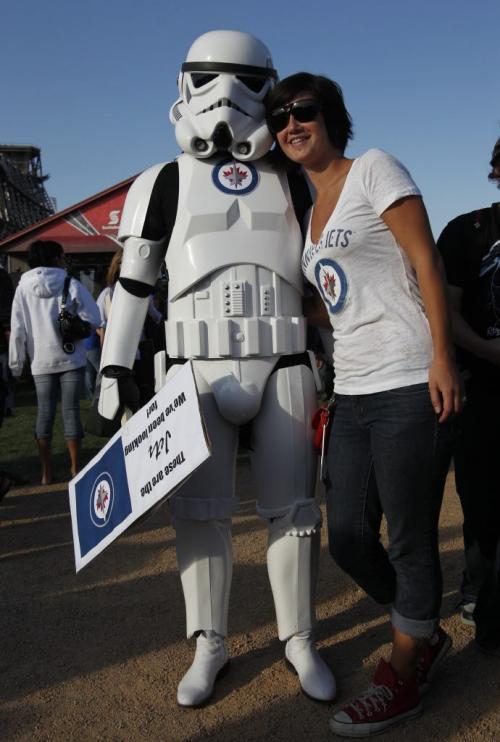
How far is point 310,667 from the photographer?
219cm

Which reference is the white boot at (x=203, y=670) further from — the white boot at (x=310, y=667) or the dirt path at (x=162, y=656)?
the white boot at (x=310, y=667)

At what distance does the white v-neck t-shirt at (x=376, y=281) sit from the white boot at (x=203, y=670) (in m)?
1.03

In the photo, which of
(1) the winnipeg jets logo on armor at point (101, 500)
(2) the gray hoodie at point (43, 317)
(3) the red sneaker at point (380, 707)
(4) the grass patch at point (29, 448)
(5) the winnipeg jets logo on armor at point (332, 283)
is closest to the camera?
(5) the winnipeg jets logo on armor at point (332, 283)

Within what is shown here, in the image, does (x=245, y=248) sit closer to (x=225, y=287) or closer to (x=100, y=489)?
(x=225, y=287)

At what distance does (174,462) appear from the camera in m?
1.84

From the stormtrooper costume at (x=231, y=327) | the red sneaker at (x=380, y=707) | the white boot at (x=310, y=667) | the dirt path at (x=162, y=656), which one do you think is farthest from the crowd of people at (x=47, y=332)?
the red sneaker at (x=380, y=707)

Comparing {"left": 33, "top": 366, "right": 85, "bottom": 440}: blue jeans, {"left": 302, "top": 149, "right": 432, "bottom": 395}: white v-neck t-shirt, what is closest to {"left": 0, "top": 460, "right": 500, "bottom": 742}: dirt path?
{"left": 302, "top": 149, "right": 432, "bottom": 395}: white v-neck t-shirt

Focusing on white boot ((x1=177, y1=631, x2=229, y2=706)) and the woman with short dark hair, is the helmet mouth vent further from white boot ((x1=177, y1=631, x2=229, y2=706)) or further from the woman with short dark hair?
white boot ((x1=177, y1=631, x2=229, y2=706))

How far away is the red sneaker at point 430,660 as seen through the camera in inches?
82.4

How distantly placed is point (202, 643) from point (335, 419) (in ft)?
2.93

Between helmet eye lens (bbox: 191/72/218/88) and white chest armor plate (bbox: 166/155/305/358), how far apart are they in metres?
0.28

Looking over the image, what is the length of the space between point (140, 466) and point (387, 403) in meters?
0.73

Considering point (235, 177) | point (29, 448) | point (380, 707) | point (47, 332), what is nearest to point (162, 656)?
point (380, 707)

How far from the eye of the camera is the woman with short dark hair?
1716 mm
